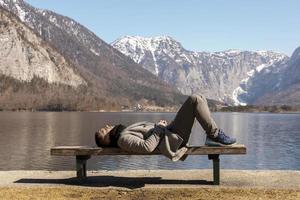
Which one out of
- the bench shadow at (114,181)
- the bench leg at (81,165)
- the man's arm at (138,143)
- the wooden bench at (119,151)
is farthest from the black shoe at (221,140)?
the bench leg at (81,165)

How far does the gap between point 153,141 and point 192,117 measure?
1.24m

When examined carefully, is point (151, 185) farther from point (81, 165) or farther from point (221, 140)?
point (221, 140)

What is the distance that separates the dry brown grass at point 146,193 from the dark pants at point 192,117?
1511 millimetres

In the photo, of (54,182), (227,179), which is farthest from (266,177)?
(54,182)

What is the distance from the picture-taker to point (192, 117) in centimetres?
1441

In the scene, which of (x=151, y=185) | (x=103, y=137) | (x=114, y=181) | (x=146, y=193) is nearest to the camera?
(x=146, y=193)

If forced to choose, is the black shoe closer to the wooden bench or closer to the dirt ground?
the wooden bench

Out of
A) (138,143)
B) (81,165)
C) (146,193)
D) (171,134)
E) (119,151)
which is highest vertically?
(171,134)

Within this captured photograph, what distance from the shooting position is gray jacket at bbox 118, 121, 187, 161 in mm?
14362

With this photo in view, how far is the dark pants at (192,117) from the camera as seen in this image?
14250 millimetres

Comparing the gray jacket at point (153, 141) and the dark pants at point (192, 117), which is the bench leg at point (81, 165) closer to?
the gray jacket at point (153, 141)

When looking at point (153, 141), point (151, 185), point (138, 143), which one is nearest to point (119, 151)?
point (138, 143)

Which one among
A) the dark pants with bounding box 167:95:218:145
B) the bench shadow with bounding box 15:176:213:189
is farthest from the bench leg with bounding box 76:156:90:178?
the dark pants with bounding box 167:95:218:145

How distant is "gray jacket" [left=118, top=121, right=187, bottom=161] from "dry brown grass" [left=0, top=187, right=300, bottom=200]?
1041mm
